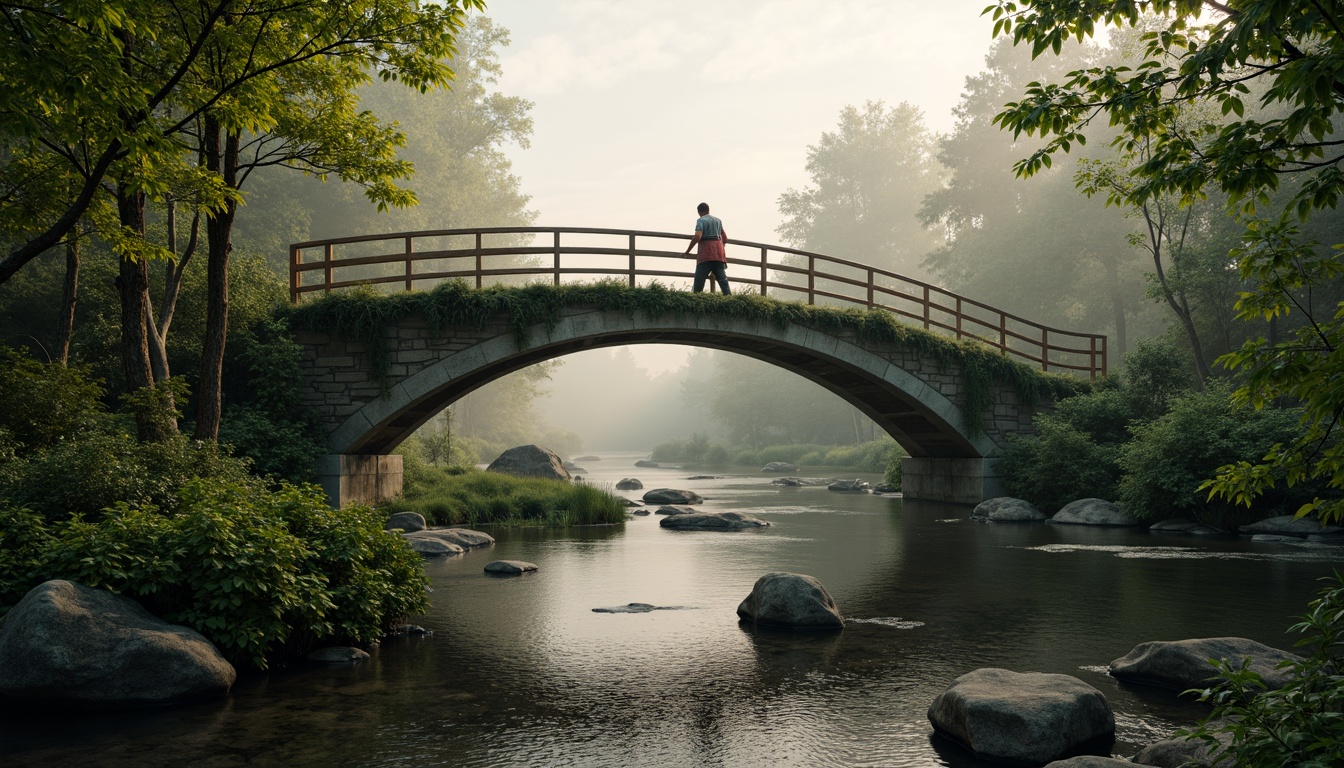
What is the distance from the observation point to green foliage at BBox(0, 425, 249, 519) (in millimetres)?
8953

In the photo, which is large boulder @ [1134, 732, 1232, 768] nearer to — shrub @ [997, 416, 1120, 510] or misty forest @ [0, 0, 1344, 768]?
misty forest @ [0, 0, 1344, 768]

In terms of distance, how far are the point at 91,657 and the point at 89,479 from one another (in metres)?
3.25

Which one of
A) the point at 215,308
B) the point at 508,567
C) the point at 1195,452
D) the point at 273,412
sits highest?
the point at 215,308

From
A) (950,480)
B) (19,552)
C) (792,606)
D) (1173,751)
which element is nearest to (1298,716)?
(1173,751)

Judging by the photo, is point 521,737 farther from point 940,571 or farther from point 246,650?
point 940,571

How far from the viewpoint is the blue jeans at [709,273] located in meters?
20.0

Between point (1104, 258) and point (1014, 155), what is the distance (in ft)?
28.3

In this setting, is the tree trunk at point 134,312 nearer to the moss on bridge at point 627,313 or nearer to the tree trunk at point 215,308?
the tree trunk at point 215,308

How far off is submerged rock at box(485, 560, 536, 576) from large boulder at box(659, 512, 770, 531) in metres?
6.05

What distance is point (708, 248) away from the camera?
19797 mm

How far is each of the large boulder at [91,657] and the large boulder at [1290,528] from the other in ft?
53.9

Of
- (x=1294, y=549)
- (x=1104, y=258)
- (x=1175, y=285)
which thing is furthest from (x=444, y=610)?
(x=1104, y=258)

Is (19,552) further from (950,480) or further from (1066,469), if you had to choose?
(950,480)

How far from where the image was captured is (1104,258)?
3944 centimetres
